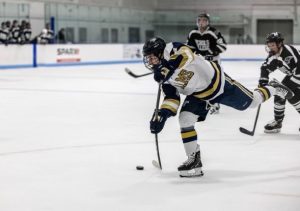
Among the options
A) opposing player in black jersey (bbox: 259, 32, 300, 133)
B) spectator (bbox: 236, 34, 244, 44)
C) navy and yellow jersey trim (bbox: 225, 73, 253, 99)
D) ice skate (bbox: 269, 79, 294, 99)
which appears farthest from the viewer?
spectator (bbox: 236, 34, 244, 44)

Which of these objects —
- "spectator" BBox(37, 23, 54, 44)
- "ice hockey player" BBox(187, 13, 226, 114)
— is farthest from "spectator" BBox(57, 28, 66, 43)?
"ice hockey player" BBox(187, 13, 226, 114)

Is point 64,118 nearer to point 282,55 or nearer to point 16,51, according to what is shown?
point 282,55

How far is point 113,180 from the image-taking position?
3.72m

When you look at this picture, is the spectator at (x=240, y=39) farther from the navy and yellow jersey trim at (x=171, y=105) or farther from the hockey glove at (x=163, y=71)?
the hockey glove at (x=163, y=71)

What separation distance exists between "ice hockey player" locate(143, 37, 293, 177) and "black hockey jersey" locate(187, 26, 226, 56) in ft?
11.2

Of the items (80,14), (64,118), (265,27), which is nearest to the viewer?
(64,118)

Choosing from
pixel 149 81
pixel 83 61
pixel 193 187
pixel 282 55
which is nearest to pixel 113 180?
pixel 193 187

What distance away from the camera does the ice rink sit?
3199 millimetres

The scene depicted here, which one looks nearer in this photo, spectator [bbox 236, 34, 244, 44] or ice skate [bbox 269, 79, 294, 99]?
ice skate [bbox 269, 79, 294, 99]

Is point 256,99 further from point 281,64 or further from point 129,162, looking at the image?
point 281,64

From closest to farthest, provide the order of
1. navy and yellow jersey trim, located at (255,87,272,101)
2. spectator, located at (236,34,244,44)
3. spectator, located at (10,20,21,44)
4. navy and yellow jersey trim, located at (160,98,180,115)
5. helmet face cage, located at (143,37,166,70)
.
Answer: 1. helmet face cage, located at (143,37,166,70)
2. navy and yellow jersey trim, located at (160,98,180,115)
3. navy and yellow jersey trim, located at (255,87,272,101)
4. spectator, located at (10,20,21,44)
5. spectator, located at (236,34,244,44)

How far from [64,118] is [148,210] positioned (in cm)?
383

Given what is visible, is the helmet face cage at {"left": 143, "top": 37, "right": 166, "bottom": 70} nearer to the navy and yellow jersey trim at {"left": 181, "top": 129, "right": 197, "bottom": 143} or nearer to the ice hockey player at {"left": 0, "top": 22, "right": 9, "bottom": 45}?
the navy and yellow jersey trim at {"left": 181, "top": 129, "right": 197, "bottom": 143}

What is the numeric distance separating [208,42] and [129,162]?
11.4 ft
